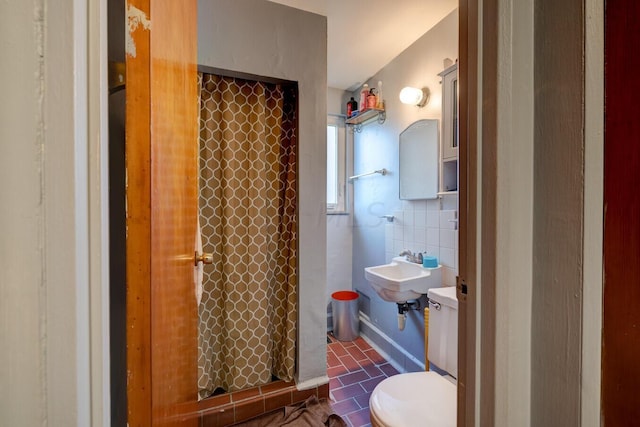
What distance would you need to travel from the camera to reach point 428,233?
193cm

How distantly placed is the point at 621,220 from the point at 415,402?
1.05 metres

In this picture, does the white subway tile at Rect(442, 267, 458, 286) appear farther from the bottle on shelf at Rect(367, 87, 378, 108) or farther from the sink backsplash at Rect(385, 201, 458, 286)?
A: the bottle on shelf at Rect(367, 87, 378, 108)

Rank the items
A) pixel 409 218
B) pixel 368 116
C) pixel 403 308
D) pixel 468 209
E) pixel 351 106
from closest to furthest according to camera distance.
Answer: pixel 468 209 < pixel 403 308 < pixel 409 218 < pixel 368 116 < pixel 351 106

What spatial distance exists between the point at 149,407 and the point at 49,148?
0.48 meters

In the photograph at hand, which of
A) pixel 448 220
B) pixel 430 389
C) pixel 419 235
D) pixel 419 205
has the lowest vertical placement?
pixel 430 389

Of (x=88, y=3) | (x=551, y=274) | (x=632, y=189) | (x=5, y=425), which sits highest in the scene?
(x=88, y=3)

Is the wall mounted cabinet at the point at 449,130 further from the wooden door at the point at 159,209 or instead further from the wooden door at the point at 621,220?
the wooden door at the point at 159,209

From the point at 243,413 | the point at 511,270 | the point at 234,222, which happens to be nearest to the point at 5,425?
the point at 511,270

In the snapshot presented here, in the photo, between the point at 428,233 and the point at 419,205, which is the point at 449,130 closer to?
the point at 419,205

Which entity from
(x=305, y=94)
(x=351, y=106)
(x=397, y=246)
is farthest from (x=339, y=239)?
(x=305, y=94)

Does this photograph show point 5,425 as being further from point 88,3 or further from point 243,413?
point 243,413

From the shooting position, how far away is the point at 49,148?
0.30 m

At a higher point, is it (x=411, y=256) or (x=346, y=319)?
(x=411, y=256)

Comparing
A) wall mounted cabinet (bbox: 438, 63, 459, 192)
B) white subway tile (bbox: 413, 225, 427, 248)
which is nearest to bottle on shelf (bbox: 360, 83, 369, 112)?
wall mounted cabinet (bbox: 438, 63, 459, 192)
